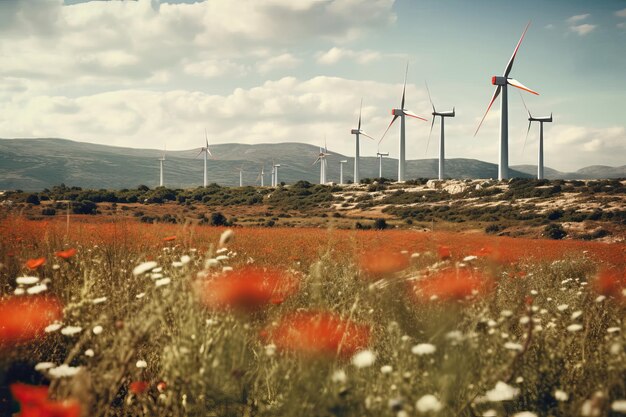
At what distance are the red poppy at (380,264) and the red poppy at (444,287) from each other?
14.4 inches

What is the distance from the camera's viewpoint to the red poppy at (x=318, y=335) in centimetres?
399

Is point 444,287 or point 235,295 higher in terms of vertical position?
point 235,295

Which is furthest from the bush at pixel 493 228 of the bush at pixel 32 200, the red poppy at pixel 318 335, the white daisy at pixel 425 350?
the bush at pixel 32 200

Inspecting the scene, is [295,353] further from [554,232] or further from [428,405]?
[554,232]

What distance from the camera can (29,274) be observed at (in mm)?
7312

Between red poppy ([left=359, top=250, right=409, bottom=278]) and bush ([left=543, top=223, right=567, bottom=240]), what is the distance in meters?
38.2

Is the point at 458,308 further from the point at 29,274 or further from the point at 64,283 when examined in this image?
the point at 29,274

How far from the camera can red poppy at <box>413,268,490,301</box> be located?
5.36 m

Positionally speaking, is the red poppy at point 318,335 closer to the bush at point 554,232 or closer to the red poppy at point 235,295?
the red poppy at point 235,295

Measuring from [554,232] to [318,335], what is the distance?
4210cm

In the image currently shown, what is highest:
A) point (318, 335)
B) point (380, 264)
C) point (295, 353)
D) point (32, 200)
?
point (380, 264)

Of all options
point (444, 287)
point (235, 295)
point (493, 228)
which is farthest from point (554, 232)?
point (235, 295)

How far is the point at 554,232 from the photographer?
40906 millimetres

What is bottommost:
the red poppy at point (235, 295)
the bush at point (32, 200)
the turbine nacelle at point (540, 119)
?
the bush at point (32, 200)
